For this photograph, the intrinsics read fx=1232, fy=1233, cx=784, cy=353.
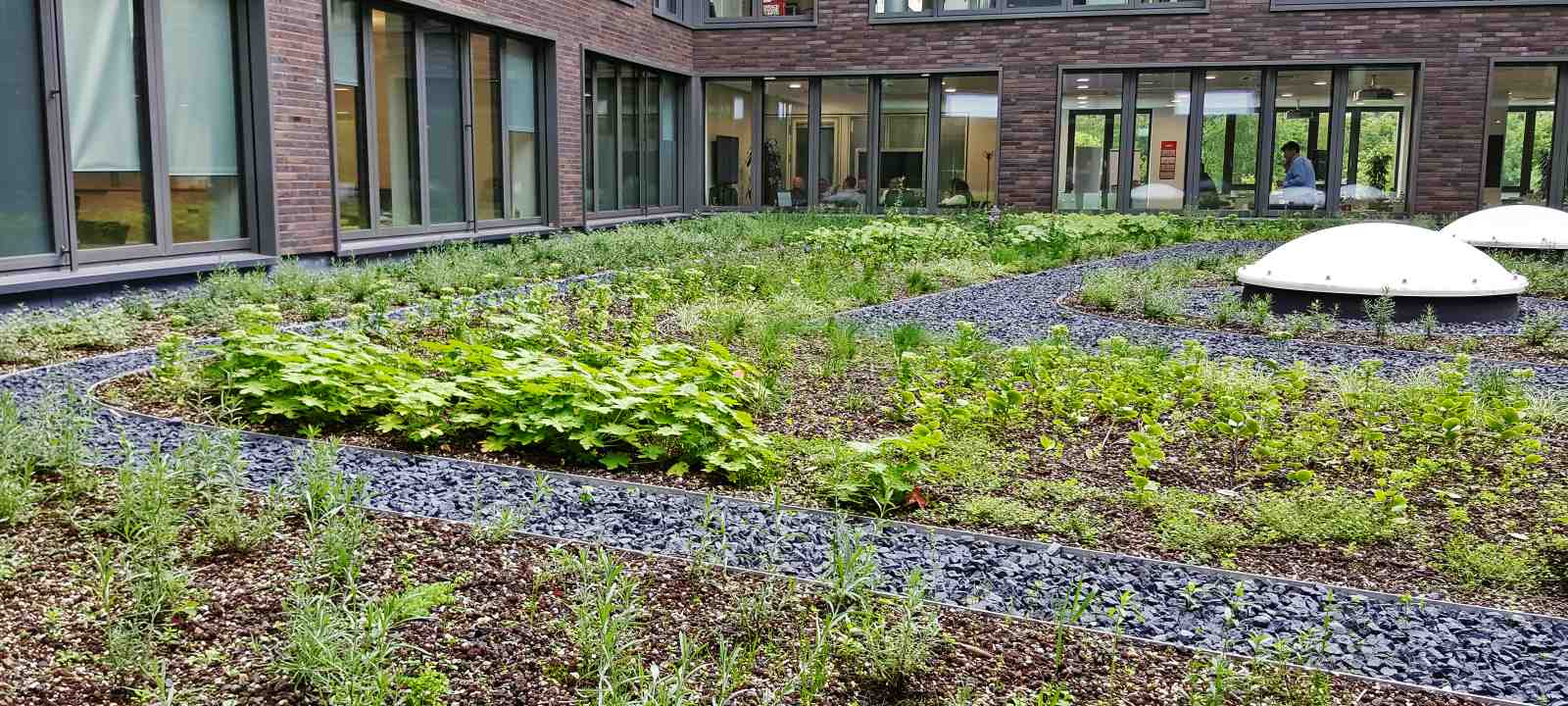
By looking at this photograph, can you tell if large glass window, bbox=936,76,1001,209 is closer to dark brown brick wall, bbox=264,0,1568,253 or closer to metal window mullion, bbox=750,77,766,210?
dark brown brick wall, bbox=264,0,1568,253

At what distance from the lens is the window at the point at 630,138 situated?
16266 millimetres

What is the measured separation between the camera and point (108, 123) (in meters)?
8.44

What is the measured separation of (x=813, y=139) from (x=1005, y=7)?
359cm

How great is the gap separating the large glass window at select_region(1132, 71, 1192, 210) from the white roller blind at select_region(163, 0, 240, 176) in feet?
43.6

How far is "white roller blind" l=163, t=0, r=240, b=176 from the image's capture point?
8977 millimetres

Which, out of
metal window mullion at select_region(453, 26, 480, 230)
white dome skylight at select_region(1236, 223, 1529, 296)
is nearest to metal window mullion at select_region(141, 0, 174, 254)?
metal window mullion at select_region(453, 26, 480, 230)

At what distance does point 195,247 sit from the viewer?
30.4 feet

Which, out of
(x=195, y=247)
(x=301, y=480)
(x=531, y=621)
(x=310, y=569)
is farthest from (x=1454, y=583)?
(x=195, y=247)

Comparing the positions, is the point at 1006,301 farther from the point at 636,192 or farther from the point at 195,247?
the point at 636,192

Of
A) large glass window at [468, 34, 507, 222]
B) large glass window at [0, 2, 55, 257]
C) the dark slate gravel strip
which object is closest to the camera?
the dark slate gravel strip

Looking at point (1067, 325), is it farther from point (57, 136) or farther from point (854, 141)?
point (854, 141)

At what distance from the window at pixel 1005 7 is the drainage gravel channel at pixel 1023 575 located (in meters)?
15.8

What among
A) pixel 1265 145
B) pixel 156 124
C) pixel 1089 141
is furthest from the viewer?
pixel 1089 141

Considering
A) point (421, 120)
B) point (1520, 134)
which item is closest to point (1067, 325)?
point (421, 120)
